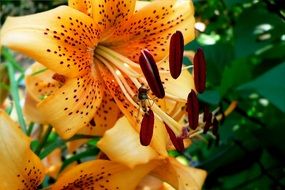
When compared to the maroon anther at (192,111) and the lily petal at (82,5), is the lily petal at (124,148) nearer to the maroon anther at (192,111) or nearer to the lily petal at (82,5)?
the maroon anther at (192,111)

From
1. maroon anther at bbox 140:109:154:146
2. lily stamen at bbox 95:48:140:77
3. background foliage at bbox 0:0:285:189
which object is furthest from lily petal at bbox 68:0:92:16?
background foliage at bbox 0:0:285:189

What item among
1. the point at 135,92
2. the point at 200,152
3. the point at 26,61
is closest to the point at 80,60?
the point at 135,92

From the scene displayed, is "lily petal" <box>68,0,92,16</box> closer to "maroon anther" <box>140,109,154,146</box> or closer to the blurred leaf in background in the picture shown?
"maroon anther" <box>140,109,154,146</box>

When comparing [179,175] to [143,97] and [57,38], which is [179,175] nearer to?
[143,97]

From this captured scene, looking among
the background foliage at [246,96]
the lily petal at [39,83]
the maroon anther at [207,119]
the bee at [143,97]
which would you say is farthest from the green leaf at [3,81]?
the maroon anther at [207,119]

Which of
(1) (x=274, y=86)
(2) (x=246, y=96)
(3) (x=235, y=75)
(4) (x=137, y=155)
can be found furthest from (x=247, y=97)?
(4) (x=137, y=155)

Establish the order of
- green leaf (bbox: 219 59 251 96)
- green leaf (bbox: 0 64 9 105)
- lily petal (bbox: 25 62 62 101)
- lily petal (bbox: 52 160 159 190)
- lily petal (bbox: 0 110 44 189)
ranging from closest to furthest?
lily petal (bbox: 0 110 44 189) → lily petal (bbox: 52 160 159 190) → lily petal (bbox: 25 62 62 101) → green leaf (bbox: 0 64 9 105) → green leaf (bbox: 219 59 251 96)

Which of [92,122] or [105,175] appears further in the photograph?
[92,122]
